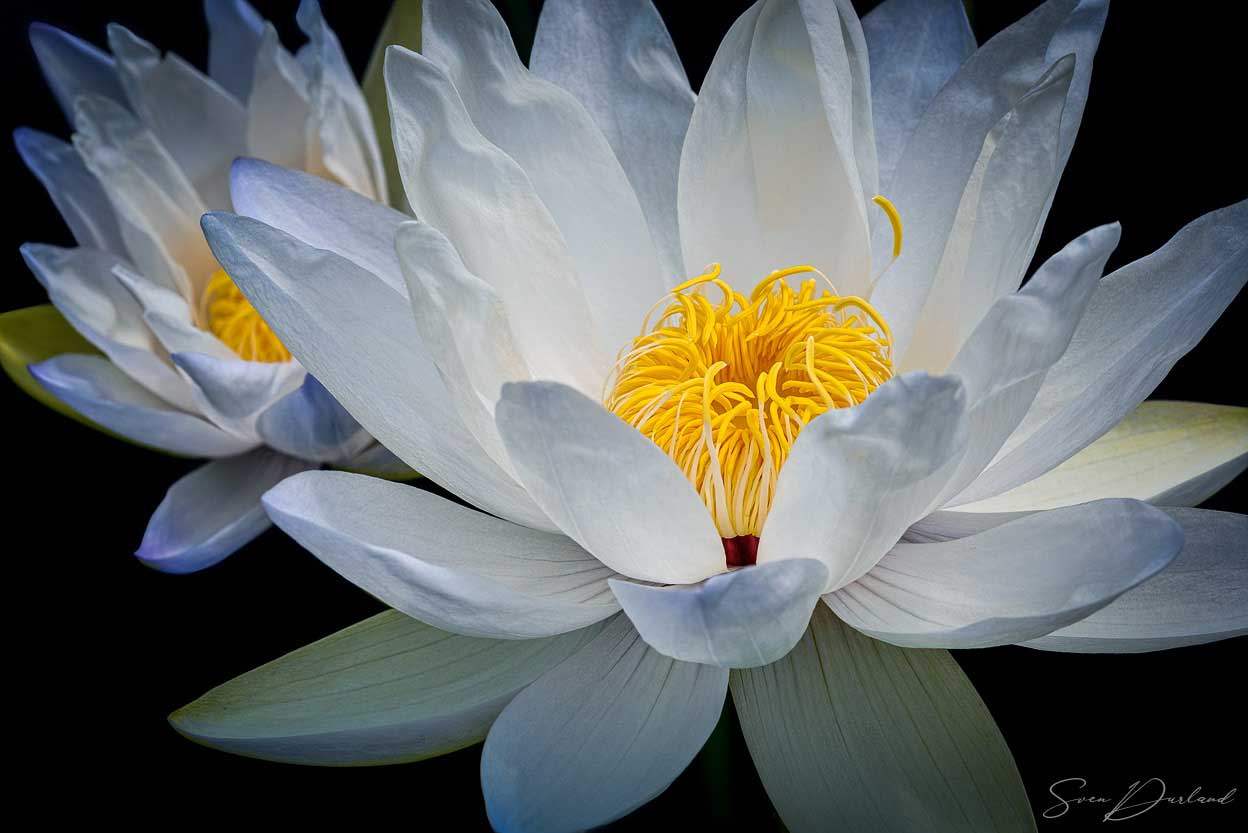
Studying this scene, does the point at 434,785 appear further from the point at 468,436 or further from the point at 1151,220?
the point at 1151,220

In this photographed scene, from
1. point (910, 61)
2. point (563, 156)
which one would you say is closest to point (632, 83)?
point (563, 156)

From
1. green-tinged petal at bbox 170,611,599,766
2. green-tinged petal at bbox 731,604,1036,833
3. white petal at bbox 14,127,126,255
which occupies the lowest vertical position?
green-tinged petal at bbox 731,604,1036,833

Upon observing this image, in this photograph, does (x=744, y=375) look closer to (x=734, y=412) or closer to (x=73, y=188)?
(x=734, y=412)

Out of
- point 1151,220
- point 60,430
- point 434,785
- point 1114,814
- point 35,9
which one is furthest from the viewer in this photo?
point 35,9

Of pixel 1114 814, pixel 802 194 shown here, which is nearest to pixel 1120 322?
pixel 802 194

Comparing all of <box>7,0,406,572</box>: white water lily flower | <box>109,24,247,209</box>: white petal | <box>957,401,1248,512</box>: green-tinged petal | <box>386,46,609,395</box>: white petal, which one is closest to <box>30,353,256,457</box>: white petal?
<box>7,0,406,572</box>: white water lily flower

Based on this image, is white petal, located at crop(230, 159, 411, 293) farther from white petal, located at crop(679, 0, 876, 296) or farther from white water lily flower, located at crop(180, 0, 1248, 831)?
white petal, located at crop(679, 0, 876, 296)

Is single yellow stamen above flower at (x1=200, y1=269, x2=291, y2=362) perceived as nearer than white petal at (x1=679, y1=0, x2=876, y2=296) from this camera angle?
A: No
